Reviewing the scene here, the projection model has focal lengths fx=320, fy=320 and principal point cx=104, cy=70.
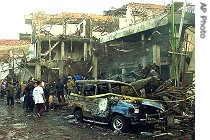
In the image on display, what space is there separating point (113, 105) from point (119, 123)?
2.10 ft

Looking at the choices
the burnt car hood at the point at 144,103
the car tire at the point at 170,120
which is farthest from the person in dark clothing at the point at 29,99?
the car tire at the point at 170,120

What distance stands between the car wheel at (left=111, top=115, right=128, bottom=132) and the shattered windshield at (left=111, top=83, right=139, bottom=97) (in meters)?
1.33

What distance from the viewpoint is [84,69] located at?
2483 centimetres

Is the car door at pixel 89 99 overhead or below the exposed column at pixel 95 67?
below

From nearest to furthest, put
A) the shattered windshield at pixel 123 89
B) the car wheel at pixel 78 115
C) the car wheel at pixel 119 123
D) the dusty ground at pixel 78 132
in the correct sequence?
the dusty ground at pixel 78 132 < the car wheel at pixel 119 123 < the shattered windshield at pixel 123 89 < the car wheel at pixel 78 115

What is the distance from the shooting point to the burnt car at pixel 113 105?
399 inches

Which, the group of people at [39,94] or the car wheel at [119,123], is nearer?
the car wheel at [119,123]

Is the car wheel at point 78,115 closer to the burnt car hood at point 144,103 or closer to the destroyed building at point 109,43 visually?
the burnt car hood at point 144,103

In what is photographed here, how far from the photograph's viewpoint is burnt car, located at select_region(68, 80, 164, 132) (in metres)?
10.1

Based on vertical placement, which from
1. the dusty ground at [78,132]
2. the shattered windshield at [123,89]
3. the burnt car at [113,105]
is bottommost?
the dusty ground at [78,132]

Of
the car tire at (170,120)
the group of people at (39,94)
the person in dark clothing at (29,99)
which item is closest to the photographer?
the car tire at (170,120)

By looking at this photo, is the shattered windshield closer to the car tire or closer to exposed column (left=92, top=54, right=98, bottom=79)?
the car tire
